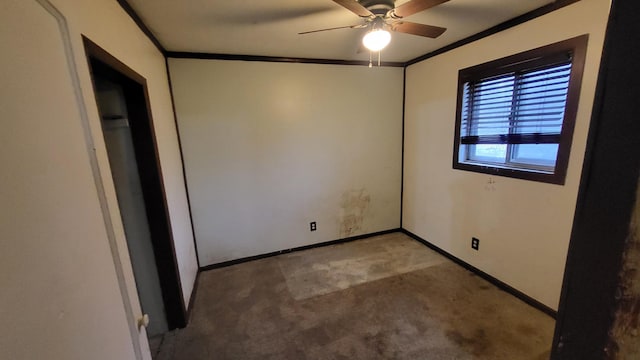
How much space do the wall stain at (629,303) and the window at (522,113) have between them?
2.04 m

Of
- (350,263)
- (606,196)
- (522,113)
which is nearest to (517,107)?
(522,113)

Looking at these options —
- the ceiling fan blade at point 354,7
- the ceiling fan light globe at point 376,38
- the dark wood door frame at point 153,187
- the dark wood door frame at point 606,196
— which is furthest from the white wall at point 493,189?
the dark wood door frame at point 153,187

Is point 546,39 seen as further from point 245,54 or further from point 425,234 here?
point 245,54

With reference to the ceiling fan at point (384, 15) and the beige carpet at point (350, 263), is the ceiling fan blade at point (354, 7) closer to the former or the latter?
the ceiling fan at point (384, 15)

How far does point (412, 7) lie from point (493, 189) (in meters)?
1.75

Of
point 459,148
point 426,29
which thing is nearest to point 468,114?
point 459,148

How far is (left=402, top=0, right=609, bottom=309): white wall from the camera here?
177 cm

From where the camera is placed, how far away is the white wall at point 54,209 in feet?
1.61

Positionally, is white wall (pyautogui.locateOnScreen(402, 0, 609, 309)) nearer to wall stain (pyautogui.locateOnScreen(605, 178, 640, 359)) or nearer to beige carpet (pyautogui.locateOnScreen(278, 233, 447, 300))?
beige carpet (pyautogui.locateOnScreen(278, 233, 447, 300))

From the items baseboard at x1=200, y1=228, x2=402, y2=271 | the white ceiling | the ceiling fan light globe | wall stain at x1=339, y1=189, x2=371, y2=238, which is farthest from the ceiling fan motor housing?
baseboard at x1=200, y1=228, x2=402, y2=271

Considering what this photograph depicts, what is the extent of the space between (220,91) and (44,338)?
2.54 m

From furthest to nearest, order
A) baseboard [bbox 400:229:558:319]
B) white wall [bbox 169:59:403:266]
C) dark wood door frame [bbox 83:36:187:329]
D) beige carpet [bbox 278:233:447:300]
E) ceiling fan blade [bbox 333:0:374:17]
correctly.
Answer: white wall [bbox 169:59:403:266]
beige carpet [bbox 278:233:447:300]
baseboard [bbox 400:229:558:319]
dark wood door frame [bbox 83:36:187:329]
ceiling fan blade [bbox 333:0:374:17]

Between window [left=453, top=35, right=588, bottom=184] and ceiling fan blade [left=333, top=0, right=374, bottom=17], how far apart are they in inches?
54.8

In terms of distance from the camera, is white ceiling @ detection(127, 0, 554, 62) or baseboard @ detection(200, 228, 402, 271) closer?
white ceiling @ detection(127, 0, 554, 62)
